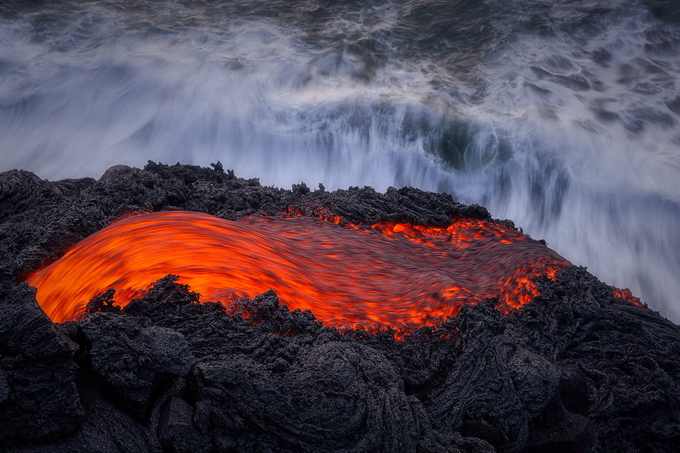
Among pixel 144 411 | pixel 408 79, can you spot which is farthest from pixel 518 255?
pixel 408 79

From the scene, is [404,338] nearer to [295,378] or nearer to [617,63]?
[295,378]

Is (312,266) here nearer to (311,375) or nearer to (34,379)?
(311,375)

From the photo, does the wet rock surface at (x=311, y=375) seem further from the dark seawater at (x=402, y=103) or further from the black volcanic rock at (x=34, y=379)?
the dark seawater at (x=402, y=103)

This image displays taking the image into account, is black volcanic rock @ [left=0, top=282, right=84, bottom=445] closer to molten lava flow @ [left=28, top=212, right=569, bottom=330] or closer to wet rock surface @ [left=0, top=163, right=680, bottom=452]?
wet rock surface @ [left=0, top=163, right=680, bottom=452]

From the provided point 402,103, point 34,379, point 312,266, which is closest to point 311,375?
point 34,379

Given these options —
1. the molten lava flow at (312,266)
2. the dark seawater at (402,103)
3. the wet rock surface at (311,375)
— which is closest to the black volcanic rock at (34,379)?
the wet rock surface at (311,375)
